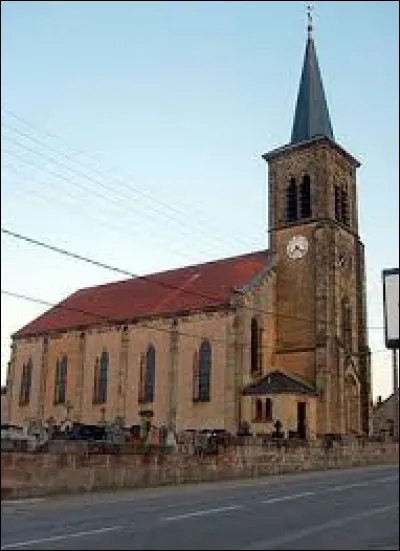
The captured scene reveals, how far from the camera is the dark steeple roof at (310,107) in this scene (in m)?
50.6

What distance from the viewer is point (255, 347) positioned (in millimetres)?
44062

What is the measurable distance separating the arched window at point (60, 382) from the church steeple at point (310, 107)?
2365cm

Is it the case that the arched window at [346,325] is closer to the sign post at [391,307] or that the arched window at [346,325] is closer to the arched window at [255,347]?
the arched window at [255,347]

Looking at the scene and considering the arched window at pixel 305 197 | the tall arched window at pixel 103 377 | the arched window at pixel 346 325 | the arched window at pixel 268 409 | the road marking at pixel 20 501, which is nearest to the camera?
the road marking at pixel 20 501

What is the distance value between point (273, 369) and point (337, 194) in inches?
521

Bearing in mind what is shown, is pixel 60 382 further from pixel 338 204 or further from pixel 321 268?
pixel 338 204

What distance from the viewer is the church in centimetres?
4219

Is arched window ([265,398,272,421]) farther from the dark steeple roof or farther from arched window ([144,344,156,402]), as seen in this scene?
the dark steeple roof

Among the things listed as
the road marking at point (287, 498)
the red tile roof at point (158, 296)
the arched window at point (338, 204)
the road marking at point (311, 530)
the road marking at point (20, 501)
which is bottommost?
the road marking at point (20, 501)

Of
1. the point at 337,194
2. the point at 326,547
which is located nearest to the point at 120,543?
the point at 326,547

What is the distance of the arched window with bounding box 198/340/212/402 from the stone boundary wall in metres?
9.87

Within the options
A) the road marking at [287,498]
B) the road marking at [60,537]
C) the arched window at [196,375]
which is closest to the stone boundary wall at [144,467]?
the road marking at [287,498]

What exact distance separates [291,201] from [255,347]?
11.1 m

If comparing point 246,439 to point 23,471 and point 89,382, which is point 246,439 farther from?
point 89,382
